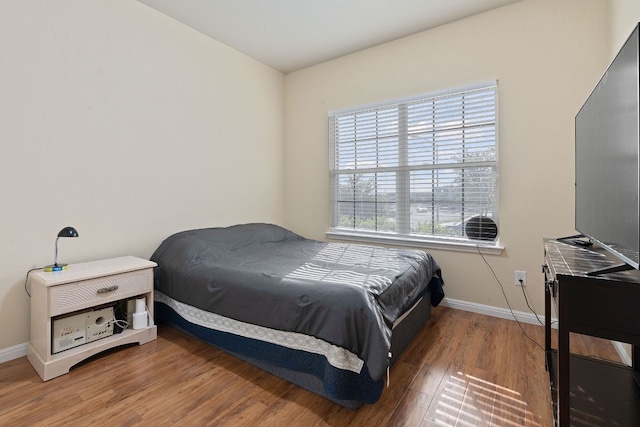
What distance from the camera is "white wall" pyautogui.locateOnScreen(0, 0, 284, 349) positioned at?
6.59 ft

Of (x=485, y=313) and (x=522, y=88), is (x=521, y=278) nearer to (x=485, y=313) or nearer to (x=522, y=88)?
(x=485, y=313)

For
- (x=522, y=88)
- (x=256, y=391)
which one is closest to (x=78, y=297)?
(x=256, y=391)

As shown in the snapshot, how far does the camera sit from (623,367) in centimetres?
165

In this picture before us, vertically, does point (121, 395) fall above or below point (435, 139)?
below

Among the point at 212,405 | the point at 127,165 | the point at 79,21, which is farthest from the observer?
the point at 127,165

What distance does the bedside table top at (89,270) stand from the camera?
6.02 feet

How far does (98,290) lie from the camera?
198 cm

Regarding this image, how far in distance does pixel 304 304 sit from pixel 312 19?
8.57 feet

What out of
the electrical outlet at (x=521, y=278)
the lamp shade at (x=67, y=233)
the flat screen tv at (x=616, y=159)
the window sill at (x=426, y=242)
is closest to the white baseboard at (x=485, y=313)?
the electrical outlet at (x=521, y=278)

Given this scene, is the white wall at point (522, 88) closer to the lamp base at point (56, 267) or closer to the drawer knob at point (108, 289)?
the drawer knob at point (108, 289)

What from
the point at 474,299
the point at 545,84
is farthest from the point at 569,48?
the point at 474,299

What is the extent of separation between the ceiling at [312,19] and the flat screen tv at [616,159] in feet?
5.68

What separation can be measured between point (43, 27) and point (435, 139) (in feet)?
10.7

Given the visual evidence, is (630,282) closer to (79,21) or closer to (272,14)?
(272,14)
